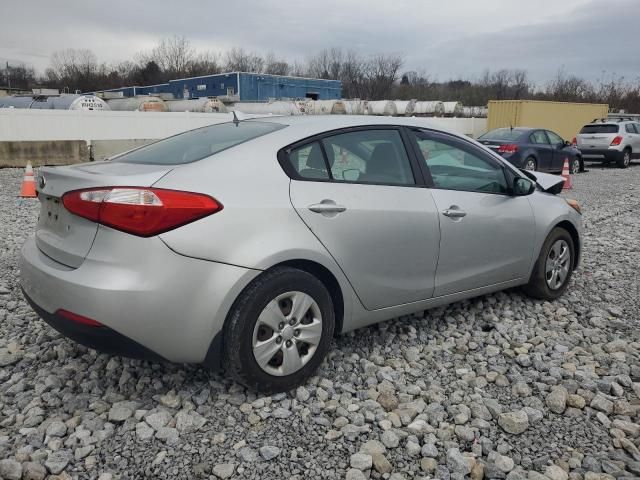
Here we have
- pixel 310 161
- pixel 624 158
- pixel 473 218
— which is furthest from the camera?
pixel 624 158

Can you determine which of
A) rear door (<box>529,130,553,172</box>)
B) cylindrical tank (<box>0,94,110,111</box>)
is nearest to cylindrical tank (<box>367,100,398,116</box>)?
cylindrical tank (<box>0,94,110,111</box>)

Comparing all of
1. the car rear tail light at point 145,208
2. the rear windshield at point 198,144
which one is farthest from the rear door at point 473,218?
the car rear tail light at point 145,208

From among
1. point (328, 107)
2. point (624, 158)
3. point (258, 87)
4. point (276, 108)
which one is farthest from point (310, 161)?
point (258, 87)

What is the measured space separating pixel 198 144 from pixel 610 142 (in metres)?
19.2

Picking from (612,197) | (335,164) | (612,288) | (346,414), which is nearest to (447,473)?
(346,414)

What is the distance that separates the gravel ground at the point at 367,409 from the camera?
242cm

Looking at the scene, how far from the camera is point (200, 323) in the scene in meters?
2.60

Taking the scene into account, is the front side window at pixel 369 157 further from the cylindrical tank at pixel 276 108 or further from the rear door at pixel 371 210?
the cylindrical tank at pixel 276 108

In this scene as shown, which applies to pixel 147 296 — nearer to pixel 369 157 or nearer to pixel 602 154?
pixel 369 157

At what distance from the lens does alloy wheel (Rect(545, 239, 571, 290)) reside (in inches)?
175

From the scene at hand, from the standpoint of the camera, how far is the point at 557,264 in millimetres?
4523

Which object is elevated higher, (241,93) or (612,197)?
(241,93)

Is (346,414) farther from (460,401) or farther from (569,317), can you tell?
(569,317)

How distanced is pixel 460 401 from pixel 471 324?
3.88ft
